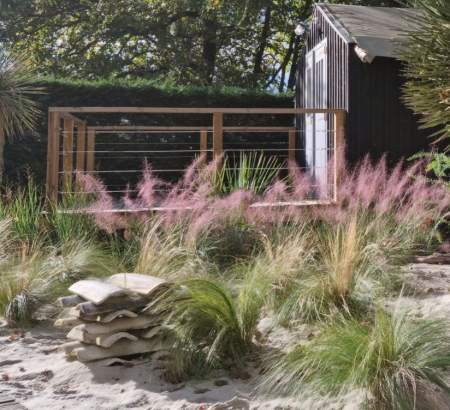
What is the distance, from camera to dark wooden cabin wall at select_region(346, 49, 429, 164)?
888 centimetres

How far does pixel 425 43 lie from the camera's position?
5289 mm

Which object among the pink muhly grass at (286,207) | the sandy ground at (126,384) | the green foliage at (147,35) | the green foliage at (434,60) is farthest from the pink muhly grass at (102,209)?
the green foliage at (147,35)

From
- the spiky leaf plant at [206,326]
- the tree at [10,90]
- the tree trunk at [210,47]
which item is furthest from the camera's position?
the tree trunk at [210,47]

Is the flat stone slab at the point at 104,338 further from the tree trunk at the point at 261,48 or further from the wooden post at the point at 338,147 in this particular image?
the tree trunk at the point at 261,48

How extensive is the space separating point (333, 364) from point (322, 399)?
186mm

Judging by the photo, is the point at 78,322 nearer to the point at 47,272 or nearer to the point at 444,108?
the point at 47,272

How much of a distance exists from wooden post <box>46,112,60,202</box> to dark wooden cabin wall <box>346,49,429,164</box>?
4.02 m

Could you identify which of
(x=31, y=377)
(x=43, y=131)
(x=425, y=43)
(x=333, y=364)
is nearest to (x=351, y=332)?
(x=333, y=364)

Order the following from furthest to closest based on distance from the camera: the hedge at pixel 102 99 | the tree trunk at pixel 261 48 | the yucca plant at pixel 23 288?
the tree trunk at pixel 261 48, the hedge at pixel 102 99, the yucca plant at pixel 23 288

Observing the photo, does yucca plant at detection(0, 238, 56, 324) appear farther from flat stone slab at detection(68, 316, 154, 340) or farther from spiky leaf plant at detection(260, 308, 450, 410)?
spiky leaf plant at detection(260, 308, 450, 410)

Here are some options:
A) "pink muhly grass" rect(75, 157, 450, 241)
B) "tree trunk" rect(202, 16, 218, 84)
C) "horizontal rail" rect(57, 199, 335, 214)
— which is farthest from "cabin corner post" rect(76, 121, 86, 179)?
"tree trunk" rect(202, 16, 218, 84)

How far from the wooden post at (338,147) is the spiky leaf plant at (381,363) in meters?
3.74

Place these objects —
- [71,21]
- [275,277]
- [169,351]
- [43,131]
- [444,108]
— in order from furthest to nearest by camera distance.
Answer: [71,21] → [43,131] → [444,108] → [275,277] → [169,351]

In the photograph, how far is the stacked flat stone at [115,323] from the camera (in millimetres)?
3936
